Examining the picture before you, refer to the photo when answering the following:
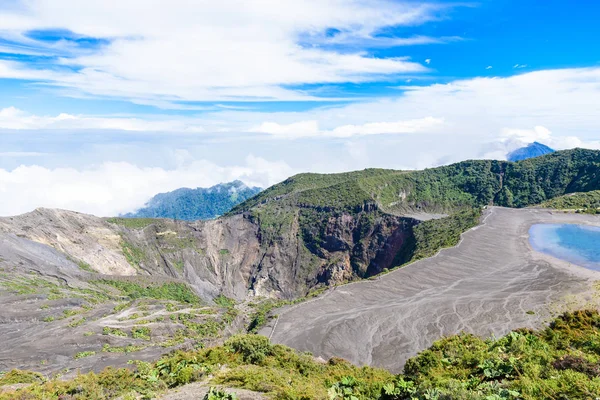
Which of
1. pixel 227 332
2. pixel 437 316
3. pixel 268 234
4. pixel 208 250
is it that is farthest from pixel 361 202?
pixel 437 316

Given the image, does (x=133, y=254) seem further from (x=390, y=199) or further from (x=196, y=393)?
(x=196, y=393)

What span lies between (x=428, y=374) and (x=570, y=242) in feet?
175

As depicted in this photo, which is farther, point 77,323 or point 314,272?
point 314,272

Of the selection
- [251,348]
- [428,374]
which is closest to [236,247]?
[251,348]

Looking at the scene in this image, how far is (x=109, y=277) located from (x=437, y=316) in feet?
199

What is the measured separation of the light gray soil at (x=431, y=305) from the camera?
30.5 metres

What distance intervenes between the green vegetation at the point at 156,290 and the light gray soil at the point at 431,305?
1599 inches

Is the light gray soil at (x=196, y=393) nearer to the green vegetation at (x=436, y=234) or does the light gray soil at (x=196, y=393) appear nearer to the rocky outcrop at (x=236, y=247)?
the green vegetation at (x=436, y=234)

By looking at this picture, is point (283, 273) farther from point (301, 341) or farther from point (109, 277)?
point (301, 341)

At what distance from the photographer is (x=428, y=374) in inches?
572

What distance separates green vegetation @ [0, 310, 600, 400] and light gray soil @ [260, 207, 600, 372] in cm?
1153

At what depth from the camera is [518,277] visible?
135 ft

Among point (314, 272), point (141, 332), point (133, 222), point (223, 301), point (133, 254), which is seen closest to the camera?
point (141, 332)

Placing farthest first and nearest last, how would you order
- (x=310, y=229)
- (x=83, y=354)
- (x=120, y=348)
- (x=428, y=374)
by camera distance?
(x=310, y=229) < (x=120, y=348) < (x=83, y=354) < (x=428, y=374)
